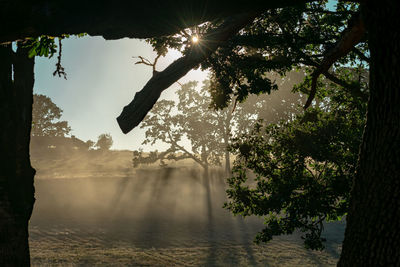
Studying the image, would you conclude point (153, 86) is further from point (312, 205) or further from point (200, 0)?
point (312, 205)

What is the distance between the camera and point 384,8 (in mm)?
2557

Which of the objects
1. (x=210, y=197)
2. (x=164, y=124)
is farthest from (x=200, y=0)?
(x=164, y=124)

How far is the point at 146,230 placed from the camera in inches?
901

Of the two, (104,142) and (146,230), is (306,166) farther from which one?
(104,142)

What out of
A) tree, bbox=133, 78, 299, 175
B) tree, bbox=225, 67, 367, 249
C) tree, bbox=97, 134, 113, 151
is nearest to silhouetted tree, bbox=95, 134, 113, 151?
tree, bbox=97, 134, 113, 151

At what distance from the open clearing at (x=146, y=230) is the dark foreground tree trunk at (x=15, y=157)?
9.57 meters

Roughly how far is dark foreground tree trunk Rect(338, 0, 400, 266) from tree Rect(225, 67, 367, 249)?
5.01m

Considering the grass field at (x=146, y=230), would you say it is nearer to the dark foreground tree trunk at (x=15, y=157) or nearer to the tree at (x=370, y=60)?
the dark foreground tree trunk at (x=15, y=157)

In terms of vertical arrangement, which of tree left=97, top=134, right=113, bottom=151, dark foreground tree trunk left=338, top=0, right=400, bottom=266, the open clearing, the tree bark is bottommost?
the open clearing

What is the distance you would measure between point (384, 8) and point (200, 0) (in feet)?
5.23

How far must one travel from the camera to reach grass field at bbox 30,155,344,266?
15.9 metres

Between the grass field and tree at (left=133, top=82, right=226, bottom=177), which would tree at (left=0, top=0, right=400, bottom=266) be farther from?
tree at (left=133, top=82, right=226, bottom=177)

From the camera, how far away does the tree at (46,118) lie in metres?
65.9

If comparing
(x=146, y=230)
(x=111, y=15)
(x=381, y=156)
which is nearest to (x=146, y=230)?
(x=146, y=230)
